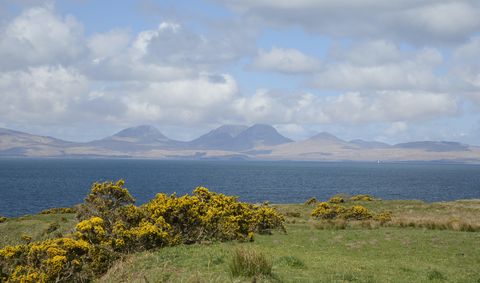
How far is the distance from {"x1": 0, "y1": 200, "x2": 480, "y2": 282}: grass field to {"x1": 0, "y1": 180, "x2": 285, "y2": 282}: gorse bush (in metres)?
1.07

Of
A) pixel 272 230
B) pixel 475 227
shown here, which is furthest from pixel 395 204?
pixel 272 230

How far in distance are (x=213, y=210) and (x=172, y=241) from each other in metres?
4.04

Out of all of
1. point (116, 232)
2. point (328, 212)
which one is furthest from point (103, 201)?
point (328, 212)

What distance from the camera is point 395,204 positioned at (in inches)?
2249

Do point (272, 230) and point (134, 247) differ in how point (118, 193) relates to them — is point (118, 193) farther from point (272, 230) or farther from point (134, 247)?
point (272, 230)

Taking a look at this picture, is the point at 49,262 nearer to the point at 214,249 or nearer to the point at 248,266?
the point at 214,249

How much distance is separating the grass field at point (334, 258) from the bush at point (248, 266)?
0.71ft

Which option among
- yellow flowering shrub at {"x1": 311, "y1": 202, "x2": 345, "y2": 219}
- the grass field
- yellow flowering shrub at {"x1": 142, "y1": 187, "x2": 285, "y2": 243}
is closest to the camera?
the grass field

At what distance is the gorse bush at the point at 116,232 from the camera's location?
1755 cm

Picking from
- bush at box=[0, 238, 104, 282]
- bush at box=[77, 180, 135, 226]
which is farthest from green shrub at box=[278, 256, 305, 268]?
bush at box=[77, 180, 135, 226]

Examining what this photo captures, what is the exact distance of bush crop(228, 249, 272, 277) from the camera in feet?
50.1

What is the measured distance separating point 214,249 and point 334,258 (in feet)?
19.5

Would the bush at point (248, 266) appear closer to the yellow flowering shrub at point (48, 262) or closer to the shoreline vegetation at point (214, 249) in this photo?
the shoreline vegetation at point (214, 249)

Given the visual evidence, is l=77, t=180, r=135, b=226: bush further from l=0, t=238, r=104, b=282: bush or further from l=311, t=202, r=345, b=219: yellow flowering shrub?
l=311, t=202, r=345, b=219: yellow flowering shrub
